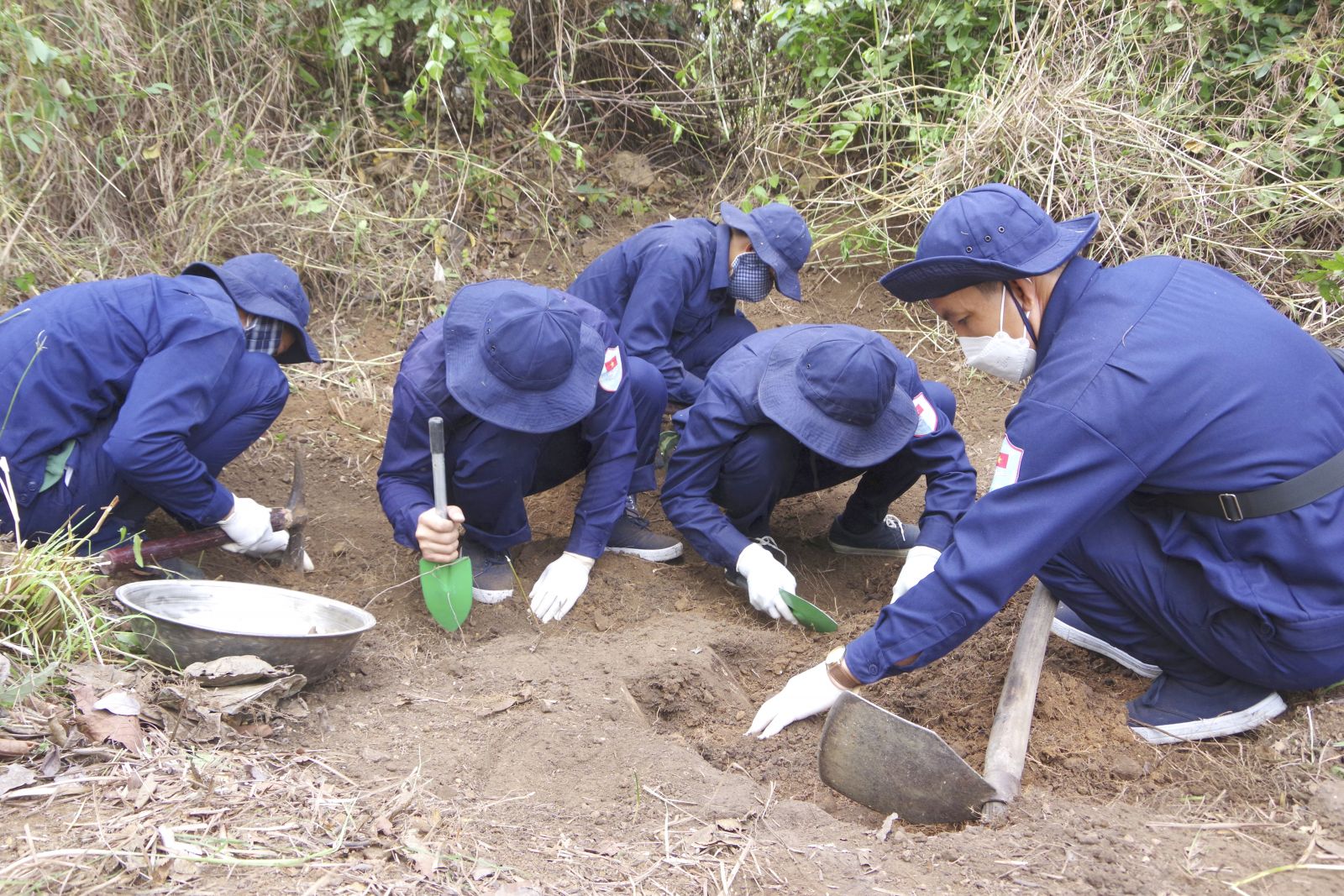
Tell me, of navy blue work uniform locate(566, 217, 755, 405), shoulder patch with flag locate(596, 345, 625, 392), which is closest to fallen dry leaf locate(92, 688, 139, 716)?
shoulder patch with flag locate(596, 345, 625, 392)

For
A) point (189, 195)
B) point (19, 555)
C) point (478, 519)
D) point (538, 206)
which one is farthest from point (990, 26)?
point (19, 555)

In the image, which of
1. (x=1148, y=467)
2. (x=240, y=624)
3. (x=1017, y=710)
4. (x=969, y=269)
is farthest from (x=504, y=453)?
(x=1148, y=467)

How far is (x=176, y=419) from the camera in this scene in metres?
3.03

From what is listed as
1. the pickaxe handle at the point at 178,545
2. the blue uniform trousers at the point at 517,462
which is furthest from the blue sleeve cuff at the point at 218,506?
the blue uniform trousers at the point at 517,462

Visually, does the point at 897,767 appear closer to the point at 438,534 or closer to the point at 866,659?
the point at 866,659

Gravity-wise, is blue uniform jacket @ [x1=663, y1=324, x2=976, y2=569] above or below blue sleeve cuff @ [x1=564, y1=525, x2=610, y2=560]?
above

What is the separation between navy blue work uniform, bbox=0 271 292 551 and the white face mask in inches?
85.0

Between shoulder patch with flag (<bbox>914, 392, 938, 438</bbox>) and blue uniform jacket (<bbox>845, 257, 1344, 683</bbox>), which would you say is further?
shoulder patch with flag (<bbox>914, 392, 938, 438</bbox>)

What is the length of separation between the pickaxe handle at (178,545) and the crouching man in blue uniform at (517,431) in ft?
1.54

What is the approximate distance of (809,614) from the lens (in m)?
3.24

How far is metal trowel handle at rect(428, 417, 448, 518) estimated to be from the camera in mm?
2949

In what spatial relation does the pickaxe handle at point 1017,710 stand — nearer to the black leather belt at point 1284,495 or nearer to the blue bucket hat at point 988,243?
the black leather belt at point 1284,495

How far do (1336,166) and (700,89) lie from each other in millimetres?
3145

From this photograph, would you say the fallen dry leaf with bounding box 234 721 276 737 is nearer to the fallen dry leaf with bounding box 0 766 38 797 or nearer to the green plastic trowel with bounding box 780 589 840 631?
the fallen dry leaf with bounding box 0 766 38 797
